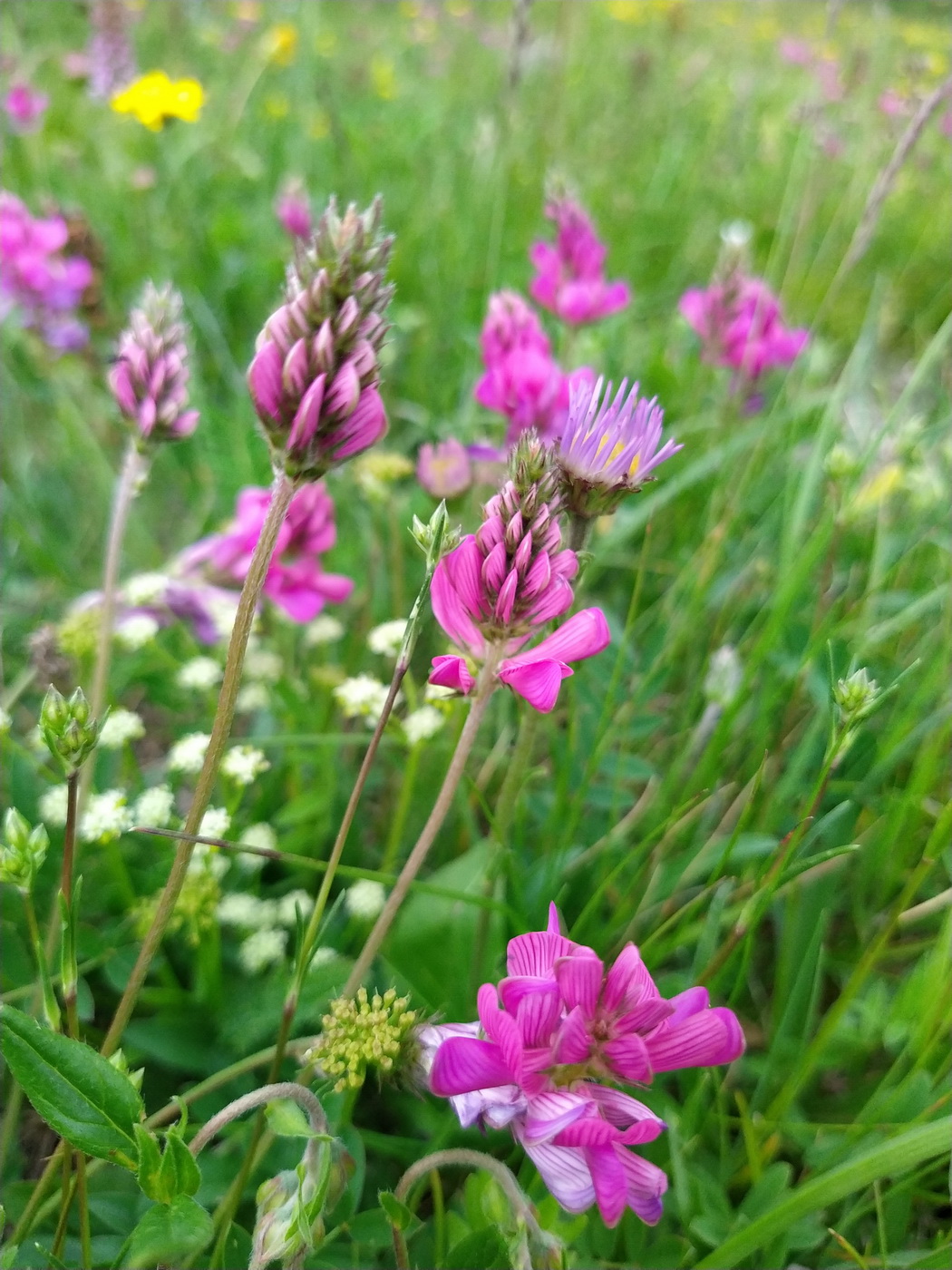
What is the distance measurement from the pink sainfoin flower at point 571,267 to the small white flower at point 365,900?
999 mm

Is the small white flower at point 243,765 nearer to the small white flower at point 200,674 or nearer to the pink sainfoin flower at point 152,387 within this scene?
the small white flower at point 200,674

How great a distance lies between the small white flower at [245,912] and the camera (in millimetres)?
992

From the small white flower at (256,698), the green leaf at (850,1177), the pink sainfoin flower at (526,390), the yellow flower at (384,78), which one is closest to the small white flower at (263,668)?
the small white flower at (256,698)

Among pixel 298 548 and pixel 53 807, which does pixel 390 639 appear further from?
pixel 53 807

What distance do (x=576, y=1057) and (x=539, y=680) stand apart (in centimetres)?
28

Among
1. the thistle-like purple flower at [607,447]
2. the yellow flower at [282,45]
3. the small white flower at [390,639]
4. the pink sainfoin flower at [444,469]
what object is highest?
the yellow flower at [282,45]

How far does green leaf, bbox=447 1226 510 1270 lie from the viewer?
2.23 feet

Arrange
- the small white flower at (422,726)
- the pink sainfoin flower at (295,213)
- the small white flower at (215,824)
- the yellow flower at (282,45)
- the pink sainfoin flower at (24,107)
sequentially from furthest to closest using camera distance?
the yellow flower at (282,45), the pink sainfoin flower at (24,107), the pink sainfoin flower at (295,213), the small white flower at (422,726), the small white flower at (215,824)

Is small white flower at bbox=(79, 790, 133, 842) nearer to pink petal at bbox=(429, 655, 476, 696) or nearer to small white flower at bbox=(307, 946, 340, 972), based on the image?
small white flower at bbox=(307, 946, 340, 972)

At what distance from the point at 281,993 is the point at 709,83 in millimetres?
5501

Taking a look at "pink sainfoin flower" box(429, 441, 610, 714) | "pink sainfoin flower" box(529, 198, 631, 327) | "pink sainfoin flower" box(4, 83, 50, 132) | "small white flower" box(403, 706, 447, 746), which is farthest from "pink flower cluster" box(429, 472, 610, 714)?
"pink sainfoin flower" box(4, 83, 50, 132)

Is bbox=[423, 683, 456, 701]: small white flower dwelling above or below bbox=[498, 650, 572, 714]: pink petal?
above

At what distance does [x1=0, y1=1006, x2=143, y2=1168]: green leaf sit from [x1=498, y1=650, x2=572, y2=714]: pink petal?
1.34 feet

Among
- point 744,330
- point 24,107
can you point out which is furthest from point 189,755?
point 24,107
